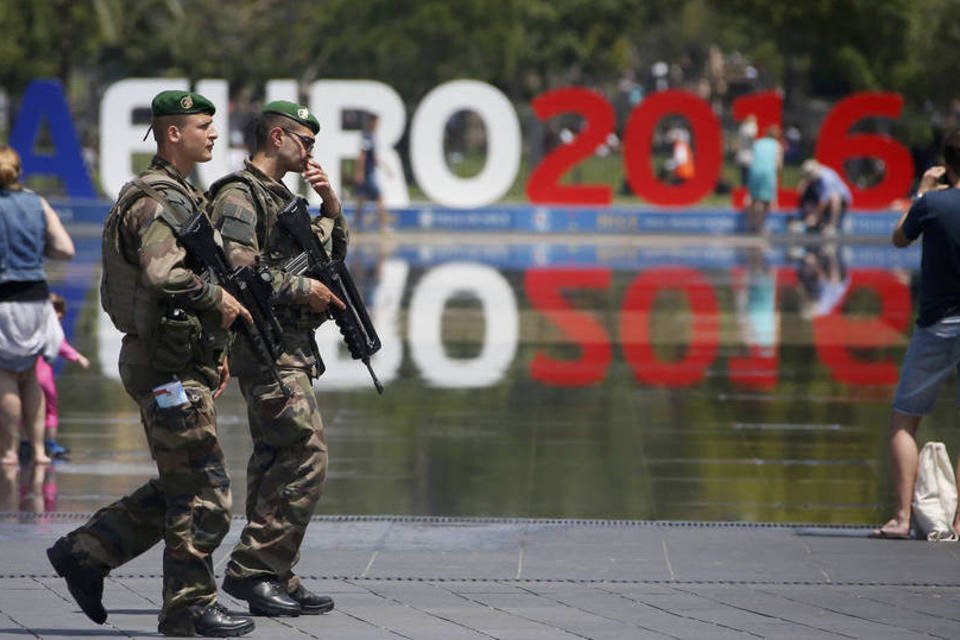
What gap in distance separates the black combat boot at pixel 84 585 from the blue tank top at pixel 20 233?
11.3ft

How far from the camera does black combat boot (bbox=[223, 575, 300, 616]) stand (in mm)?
6797

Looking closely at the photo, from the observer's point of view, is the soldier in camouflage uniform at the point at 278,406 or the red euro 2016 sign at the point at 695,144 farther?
the red euro 2016 sign at the point at 695,144

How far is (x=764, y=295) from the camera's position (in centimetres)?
2019

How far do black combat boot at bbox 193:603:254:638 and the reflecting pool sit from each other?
2.53 metres

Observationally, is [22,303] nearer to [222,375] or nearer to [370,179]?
[222,375]

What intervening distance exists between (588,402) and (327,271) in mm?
5979

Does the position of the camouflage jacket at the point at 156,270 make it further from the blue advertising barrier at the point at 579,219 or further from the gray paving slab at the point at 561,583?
the blue advertising barrier at the point at 579,219

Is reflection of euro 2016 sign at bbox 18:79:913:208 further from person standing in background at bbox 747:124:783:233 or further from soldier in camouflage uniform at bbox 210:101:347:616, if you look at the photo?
soldier in camouflage uniform at bbox 210:101:347:616

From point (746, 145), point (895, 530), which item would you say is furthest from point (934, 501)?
point (746, 145)

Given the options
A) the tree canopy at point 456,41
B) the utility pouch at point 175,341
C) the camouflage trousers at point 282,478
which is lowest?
the camouflage trousers at point 282,478

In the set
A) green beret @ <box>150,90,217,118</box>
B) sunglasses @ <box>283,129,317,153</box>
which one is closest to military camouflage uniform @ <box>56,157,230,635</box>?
green beret @ <box>150,90,217,118</box>

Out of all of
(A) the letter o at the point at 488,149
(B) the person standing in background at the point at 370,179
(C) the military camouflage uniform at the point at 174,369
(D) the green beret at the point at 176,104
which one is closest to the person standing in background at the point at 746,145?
(A) the letter o at the point at 488,149

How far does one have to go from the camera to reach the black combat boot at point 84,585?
6.54m

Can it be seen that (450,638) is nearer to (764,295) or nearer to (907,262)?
(764,295)
